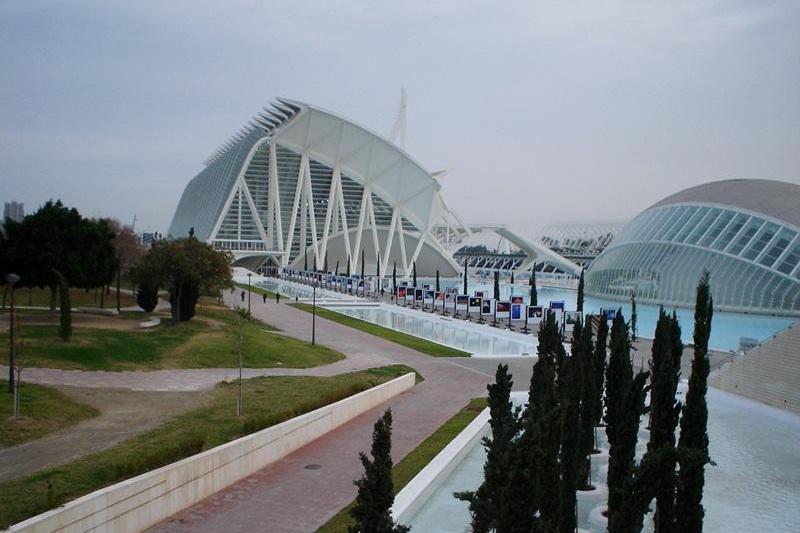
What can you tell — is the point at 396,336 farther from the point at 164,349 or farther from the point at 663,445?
the point at 663,445

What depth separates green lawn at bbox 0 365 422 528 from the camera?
1134 cm

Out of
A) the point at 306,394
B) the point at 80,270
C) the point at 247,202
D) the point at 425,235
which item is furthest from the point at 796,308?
the point at 247,202

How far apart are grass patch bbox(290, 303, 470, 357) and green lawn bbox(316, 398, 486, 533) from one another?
11645mm

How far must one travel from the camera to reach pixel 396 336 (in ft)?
129

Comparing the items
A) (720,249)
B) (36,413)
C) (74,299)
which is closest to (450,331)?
(720,249)

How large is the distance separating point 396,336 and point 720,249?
83.9ft

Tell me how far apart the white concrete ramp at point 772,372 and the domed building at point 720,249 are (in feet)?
81.6

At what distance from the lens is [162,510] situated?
12.6 meters

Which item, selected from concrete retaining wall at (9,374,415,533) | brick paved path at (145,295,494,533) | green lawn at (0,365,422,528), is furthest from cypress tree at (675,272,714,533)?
green lawn at (0,365,422,528)

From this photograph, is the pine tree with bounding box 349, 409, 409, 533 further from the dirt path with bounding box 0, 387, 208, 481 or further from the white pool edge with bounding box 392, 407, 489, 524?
the dirt path with bounding box 0, 387, 208, 481

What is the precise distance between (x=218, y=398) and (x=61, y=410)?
4032 mm

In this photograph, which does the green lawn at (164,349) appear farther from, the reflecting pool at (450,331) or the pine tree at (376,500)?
the pine tree at (376,500)

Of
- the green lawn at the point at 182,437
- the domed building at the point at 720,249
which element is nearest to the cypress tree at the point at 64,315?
the green lawn at the point at 182,437

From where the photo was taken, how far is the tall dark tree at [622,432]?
33.0ft
